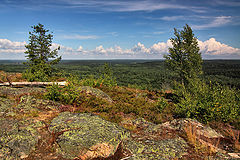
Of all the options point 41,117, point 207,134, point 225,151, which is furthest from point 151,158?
point 41,117

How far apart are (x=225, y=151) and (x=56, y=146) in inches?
207

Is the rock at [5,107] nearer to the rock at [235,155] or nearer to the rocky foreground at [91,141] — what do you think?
the rocky foreground at [91,141]

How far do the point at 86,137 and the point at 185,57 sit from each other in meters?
22.9

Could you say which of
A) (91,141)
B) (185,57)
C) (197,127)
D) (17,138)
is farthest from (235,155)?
(185,57)

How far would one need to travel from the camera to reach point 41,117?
6148mm

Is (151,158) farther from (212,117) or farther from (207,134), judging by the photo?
(212,117)

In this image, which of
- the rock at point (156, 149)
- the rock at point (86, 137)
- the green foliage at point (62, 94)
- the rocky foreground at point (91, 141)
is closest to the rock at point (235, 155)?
the rocky foreground at point (91, 141)

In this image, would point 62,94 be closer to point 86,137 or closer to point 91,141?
point 86,137

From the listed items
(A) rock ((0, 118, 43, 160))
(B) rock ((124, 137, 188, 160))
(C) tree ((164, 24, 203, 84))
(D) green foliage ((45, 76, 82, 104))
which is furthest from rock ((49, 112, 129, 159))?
(C) tree ((164, 24, 203, 84))

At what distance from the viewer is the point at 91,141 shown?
4.30 metres

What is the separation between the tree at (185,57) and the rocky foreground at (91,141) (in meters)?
18.7

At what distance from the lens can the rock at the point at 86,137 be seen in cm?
415

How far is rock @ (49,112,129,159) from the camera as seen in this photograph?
4.15 m

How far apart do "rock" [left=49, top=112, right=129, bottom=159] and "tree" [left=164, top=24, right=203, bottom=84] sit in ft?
67.3
